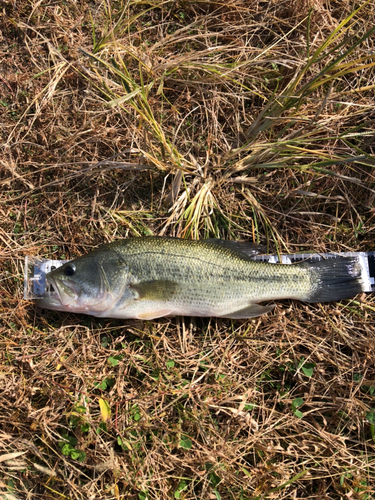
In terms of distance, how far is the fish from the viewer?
3.31 metres

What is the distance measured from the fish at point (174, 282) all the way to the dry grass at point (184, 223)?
27 centimetres

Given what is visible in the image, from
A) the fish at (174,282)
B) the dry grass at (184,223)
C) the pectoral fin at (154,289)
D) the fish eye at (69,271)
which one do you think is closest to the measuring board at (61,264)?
the dry grass at (184,223)

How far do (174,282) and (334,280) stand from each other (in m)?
1.65

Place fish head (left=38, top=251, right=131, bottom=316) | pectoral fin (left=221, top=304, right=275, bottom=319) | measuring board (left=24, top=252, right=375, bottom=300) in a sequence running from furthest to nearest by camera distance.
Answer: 1. measuring board (left=24, top=252, right=375, bottom=300)
2. pectoral fin (left=221, top=304, right=275, bottom=319)
3. fish head (left=38, top=251, right=131, bottom=316)

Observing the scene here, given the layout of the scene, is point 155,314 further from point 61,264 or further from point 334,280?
point 334,280

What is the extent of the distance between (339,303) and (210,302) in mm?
1436

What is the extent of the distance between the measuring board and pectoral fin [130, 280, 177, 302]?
0.94 metres

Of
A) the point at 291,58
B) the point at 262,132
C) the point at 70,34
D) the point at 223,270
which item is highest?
the point at 70,34

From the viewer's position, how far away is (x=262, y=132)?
377cm

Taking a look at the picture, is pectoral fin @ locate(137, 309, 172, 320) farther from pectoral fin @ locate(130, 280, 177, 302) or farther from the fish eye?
the fish eye

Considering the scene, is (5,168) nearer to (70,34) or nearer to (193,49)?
(70,34)

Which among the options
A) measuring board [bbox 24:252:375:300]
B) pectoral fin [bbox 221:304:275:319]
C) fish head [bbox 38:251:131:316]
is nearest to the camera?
fish head [bbox 38:251:131:316]

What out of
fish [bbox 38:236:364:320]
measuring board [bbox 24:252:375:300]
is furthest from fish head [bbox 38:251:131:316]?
measuring board [bbox 24:252:375:300]

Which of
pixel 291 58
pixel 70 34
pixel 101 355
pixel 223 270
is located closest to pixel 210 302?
pixel 223 270
